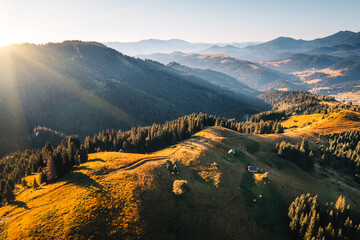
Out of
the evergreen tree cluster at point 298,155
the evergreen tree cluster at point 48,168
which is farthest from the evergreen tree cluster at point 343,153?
the evergreen tree cluster at point 48,168

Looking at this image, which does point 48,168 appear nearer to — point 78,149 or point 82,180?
point 82,180

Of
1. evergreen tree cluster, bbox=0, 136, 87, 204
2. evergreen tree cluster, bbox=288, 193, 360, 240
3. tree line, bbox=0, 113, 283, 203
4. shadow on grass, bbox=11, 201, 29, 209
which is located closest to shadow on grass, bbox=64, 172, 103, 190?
evergreen tree cluster, bbox=0, 136, 87, 204

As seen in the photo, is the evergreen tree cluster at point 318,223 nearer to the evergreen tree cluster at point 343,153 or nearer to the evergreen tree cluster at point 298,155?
the evergreen tree cluster at point 298,155

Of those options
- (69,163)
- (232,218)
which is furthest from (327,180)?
(69,163)

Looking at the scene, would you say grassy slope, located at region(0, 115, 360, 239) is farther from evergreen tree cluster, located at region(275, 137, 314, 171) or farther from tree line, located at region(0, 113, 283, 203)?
evergreen tree cluster, located at region(275, 137, 314, 171)

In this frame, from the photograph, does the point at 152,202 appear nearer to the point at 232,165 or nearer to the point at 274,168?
the point at 232,165
